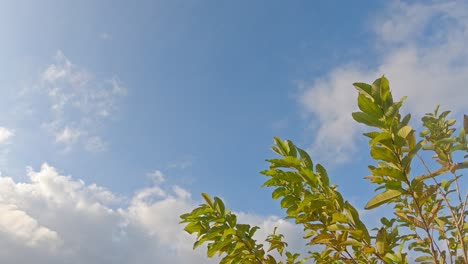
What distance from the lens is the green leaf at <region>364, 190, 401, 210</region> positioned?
2752 millimetres

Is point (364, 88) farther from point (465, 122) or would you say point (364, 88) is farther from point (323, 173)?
point (465, 122)

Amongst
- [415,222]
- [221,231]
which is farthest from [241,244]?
[415,222]

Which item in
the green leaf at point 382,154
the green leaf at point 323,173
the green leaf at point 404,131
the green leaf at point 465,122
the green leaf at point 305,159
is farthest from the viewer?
the green leaf at point 465,122

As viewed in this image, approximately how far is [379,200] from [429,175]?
1.47ft

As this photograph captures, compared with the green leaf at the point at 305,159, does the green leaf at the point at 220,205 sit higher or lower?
lower

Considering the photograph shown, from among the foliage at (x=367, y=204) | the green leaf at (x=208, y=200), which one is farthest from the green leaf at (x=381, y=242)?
the green leaf at (x=208, y=200)

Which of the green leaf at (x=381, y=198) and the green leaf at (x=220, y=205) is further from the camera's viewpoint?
the green leaf at (x=220, y=205)

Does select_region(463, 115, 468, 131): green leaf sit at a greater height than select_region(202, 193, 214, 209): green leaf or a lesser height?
greater

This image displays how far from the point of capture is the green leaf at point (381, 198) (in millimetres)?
2752

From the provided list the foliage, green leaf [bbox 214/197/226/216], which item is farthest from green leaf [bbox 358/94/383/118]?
green leaf [bbox 214/197/226/216]

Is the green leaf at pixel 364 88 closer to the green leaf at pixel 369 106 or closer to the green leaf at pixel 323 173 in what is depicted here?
the green leaf at pixel 369 106

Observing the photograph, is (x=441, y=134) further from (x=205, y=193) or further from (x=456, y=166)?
(x=205, y=193)

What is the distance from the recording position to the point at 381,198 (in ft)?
9.18

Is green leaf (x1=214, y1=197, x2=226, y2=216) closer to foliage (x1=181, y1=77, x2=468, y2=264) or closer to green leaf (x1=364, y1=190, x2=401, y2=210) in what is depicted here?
foliage (x1=181, y1=77, x2=468, y2=264)
